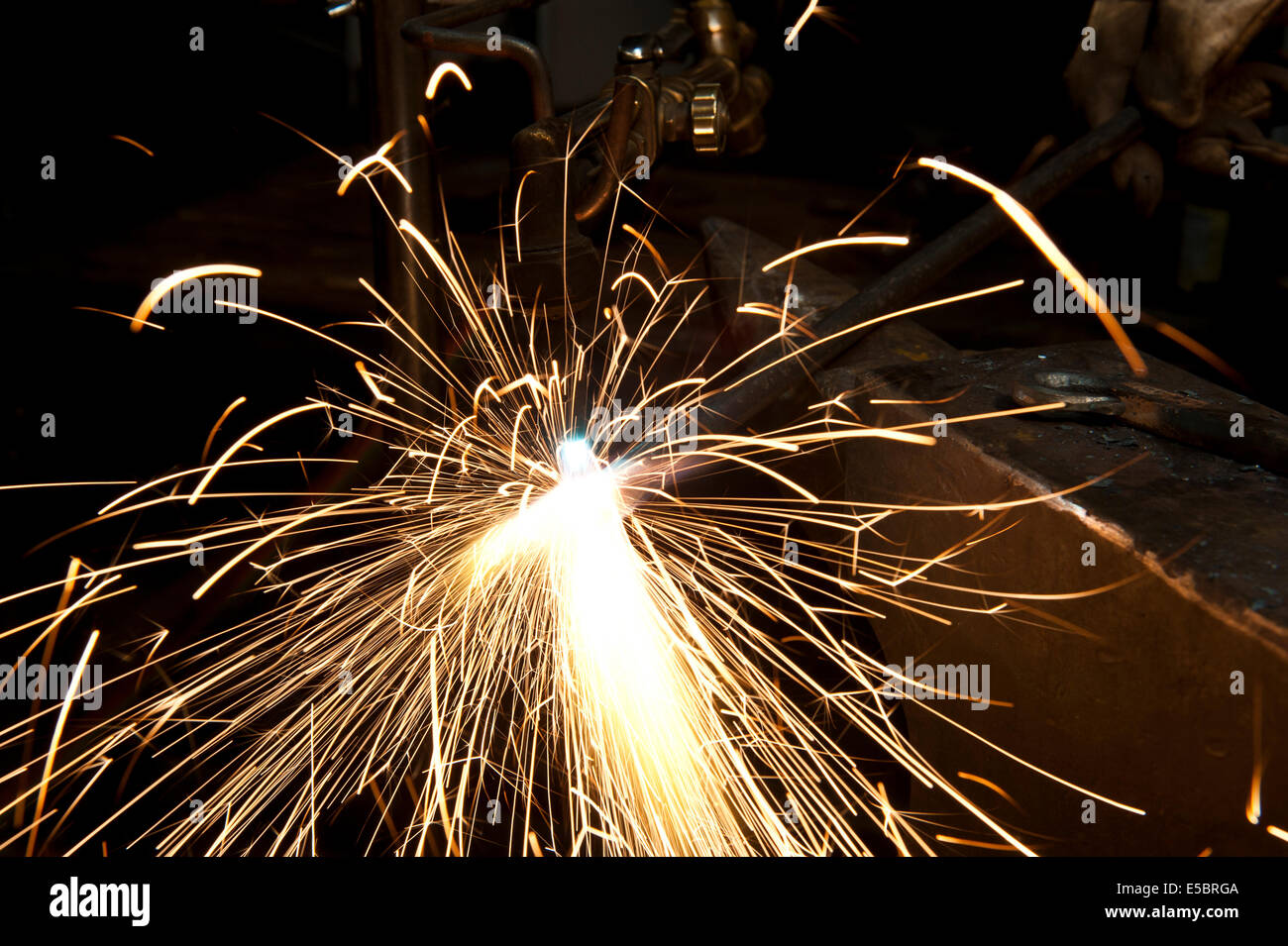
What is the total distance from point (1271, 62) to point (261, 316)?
9.51 feet

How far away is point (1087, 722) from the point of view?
1242mm

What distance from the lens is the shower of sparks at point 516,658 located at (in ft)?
4.79

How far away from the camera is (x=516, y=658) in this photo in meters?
1.70

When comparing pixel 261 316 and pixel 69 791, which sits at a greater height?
pixel 261 316

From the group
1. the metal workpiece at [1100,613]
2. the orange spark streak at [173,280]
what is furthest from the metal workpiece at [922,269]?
the orange spark streak at [173,280]

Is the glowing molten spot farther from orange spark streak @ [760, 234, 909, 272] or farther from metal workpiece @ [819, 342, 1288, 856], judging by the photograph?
orange spark streak @ [760, 234, 909, 272]

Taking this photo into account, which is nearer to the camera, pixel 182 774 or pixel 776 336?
pixel 182 774

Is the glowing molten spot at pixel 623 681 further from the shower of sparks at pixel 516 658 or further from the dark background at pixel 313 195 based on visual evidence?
the dark background at pixel 313 195

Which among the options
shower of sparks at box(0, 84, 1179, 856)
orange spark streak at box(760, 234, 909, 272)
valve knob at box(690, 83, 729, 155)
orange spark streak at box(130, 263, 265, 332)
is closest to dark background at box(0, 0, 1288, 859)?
orange spark streak at box(130, 263, 265, 332)

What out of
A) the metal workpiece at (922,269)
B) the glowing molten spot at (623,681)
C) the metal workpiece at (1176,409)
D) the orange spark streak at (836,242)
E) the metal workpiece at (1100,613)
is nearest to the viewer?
the metal workpiece at (1100,613)

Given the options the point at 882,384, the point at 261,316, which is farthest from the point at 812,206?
the point at 882,384

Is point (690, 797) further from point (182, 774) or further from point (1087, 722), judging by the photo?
point (182, 774)

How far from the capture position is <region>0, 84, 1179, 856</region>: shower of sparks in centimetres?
146
